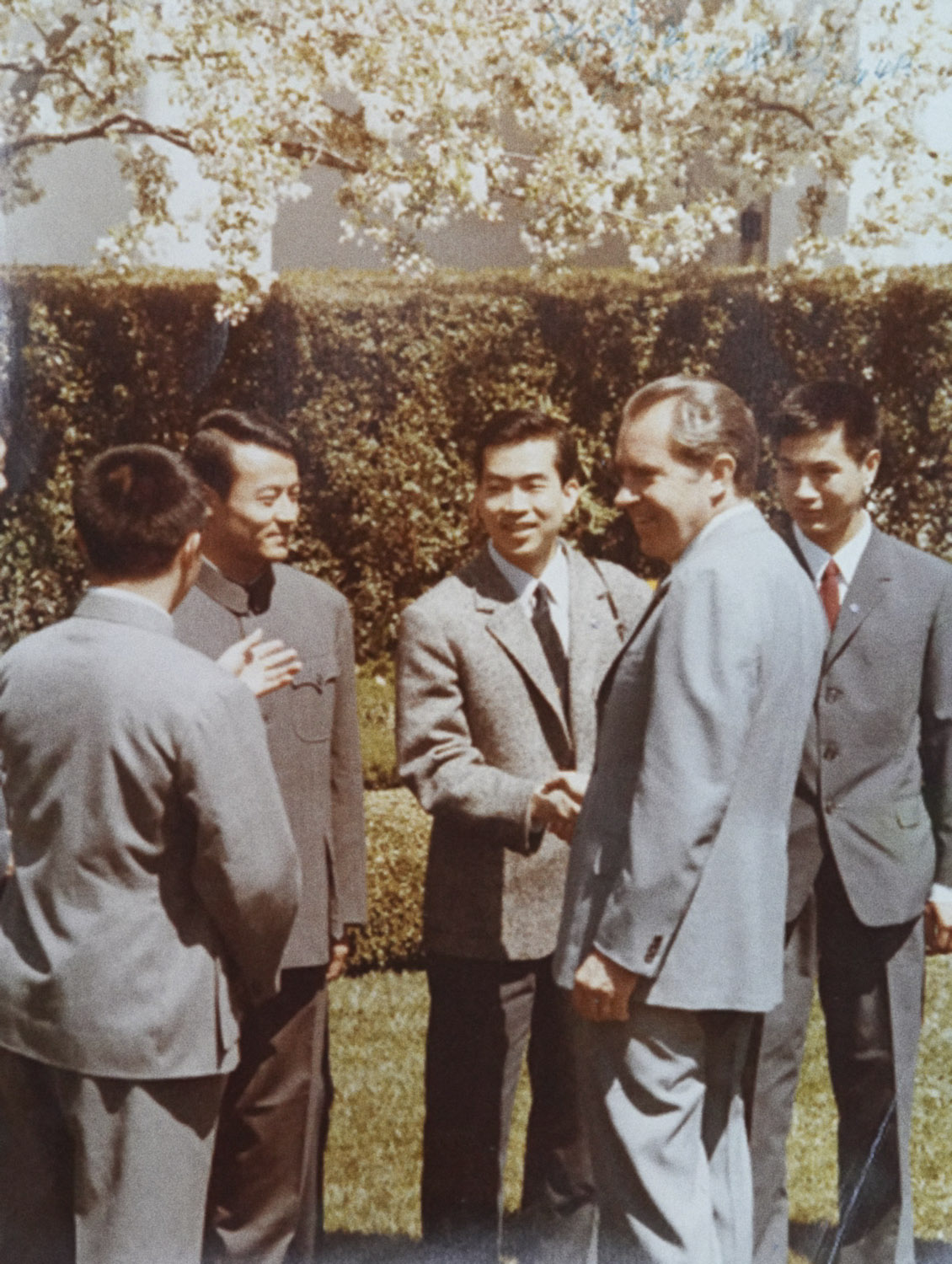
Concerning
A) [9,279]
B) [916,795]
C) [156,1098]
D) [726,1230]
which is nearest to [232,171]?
[9,279]

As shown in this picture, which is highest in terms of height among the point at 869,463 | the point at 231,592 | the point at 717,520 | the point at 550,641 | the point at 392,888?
the point at 869,463

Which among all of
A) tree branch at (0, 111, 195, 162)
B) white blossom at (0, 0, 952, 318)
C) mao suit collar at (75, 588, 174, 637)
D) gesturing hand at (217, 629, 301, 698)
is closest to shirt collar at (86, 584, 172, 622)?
mao suit collar at (75, 588, 174, 637)

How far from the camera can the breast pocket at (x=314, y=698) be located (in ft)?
11.4

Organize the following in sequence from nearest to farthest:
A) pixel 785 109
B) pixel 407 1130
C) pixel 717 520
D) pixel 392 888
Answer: pixel 717 520 → pixel 407 1130 → pixel 785 109 → pixel 392 888

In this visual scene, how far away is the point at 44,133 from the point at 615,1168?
3.68 meters

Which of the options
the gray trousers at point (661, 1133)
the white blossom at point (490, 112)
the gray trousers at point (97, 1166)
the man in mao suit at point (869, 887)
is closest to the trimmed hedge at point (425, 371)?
the white blossom at point (490, 112)

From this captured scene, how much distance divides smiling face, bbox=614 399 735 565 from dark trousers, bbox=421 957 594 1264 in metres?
1.13

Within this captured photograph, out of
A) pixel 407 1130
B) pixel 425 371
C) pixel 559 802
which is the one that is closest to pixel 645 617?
pixel 559 802

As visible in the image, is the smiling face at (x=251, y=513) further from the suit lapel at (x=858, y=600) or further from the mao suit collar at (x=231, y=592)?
the suit lapel at (x=858, y=600)

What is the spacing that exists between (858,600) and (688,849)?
1.12m

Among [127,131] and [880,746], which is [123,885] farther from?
[127,131]

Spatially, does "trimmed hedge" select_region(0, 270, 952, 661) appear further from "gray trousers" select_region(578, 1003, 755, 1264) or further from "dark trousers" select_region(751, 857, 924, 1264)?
"gray trousers" select_region(578, 1003, 755, 1264)

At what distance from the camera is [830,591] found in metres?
3.69

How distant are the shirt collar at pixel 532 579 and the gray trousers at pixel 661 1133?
1114 millimetres
